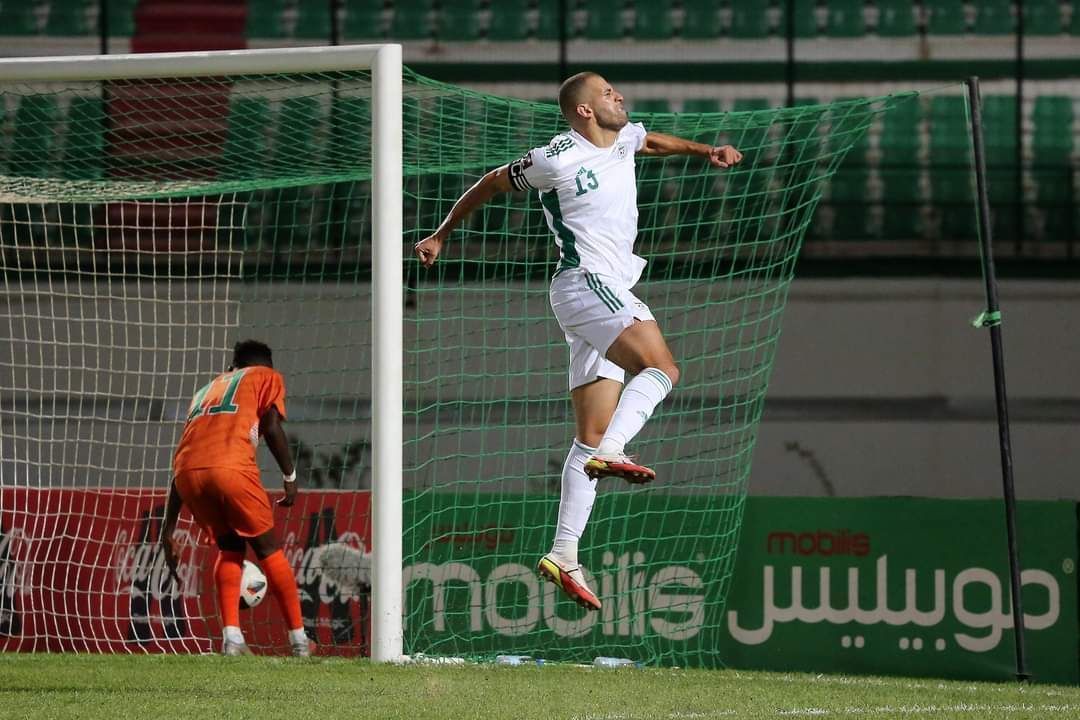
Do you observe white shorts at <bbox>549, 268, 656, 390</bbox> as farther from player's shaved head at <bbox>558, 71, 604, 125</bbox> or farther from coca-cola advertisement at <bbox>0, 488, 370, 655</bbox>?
coca-cola advertisement at <bbox>0, 488, 370, 655</bbox>

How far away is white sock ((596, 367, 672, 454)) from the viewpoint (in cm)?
473

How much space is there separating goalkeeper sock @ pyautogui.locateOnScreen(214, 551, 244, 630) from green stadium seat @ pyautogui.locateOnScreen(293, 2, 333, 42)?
8.06 metres

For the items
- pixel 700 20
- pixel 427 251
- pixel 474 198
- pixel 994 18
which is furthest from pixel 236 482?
pixel 994 18

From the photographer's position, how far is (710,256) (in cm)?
1247

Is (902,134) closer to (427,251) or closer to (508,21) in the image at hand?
(508,21)

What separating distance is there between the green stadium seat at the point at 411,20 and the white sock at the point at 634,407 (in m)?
10.2

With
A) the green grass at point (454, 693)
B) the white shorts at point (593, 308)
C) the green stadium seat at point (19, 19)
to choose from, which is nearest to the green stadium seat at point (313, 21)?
the green stadium seat at point (19, 19)

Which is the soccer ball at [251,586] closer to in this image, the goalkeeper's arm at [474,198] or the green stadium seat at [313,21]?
the goalkeeper's arm at [474,198]

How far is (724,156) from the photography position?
525 cm

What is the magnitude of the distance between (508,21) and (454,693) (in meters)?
10.2

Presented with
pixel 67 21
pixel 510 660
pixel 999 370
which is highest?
pixel 67 21

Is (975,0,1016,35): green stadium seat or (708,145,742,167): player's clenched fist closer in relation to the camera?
(708,145,742,167): player's clenched fist

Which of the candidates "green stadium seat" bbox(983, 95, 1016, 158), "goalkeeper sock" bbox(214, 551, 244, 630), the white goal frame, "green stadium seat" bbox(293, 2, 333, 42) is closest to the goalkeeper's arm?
the white goal frame

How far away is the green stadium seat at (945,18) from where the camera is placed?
47.6 ft
